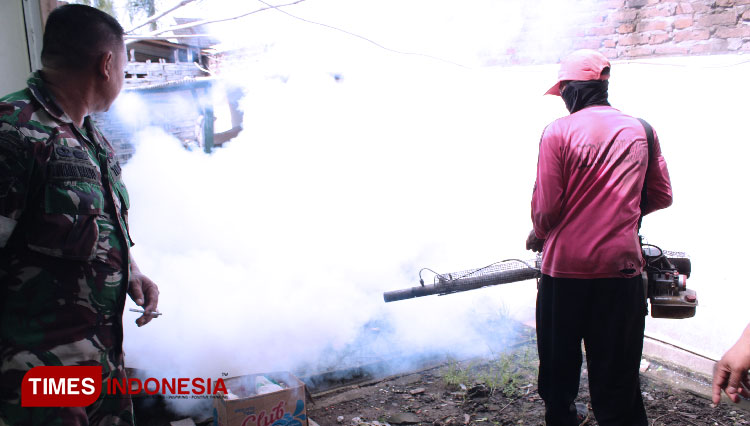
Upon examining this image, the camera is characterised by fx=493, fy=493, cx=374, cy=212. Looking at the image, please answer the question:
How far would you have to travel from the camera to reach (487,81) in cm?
629

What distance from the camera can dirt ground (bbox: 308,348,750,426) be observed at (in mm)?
3666

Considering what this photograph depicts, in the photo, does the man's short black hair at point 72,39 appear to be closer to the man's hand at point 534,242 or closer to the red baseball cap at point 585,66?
the red baseball cap at point 585,66

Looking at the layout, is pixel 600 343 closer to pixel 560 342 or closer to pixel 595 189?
pixel 560 342

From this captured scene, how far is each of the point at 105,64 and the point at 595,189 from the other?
242cm

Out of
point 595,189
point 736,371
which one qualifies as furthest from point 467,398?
point 736,371

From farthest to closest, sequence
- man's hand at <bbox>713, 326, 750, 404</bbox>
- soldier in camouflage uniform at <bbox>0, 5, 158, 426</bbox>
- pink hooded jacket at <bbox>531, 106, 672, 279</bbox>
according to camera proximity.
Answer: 1. pink hooded jacket at <bbox>531, 106, 672, 279</bbox>
2. soldier in camouflage uniform at <bbox>0, 5, 158, 426</bbox>
3. man's hand at <bbox>713, 326, 750, 404</bbox>

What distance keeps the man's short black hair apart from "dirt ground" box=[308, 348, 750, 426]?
276 cm

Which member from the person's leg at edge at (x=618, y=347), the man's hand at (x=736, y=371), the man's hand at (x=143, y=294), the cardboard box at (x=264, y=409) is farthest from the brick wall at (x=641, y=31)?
the man's hand at (x=143, y=294)

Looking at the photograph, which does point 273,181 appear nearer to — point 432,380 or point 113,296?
point 432,380

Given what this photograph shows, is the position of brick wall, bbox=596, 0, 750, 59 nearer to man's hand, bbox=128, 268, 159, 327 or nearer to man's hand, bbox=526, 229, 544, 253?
man's hand, bbox=526, 229, 544, 253

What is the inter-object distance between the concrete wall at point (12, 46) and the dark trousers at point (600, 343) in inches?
126

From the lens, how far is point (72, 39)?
1.91 metres

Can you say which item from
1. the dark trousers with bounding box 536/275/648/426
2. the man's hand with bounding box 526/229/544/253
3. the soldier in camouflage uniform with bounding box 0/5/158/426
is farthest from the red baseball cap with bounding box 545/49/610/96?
the soldier in camouflage uniform with bounding box 0/5/158/426

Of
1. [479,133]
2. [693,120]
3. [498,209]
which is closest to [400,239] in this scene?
[498,209]
